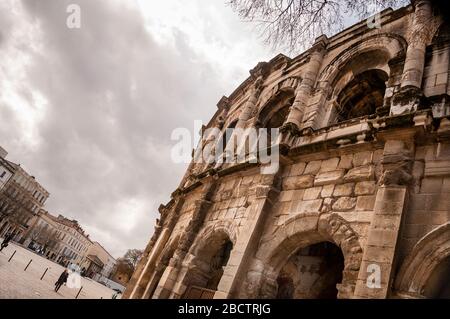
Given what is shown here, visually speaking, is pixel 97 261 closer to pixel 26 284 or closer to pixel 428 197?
pixel 26 284

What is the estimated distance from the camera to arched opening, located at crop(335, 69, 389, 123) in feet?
25.1

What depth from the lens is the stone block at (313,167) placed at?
5.72 m

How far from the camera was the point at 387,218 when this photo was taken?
3.91m

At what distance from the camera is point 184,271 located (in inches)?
285

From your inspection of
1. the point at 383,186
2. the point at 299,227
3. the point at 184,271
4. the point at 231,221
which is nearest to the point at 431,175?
the point at 383,186

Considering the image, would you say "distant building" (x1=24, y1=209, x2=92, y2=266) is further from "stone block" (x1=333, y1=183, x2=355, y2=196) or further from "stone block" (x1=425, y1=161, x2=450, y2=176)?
"stone block" (x1=425, y1=161, x2=450, y2=176)

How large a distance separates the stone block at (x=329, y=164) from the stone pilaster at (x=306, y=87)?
1.56 meters

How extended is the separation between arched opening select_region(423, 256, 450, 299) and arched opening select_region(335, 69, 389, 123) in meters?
4.57

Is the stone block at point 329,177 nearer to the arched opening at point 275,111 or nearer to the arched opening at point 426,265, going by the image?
the arched opening at point 426,265
